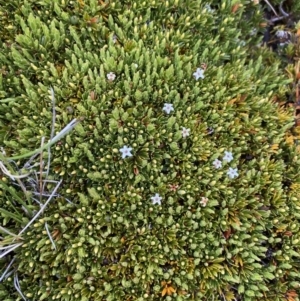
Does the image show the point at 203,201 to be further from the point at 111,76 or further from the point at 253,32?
the point at 253,32

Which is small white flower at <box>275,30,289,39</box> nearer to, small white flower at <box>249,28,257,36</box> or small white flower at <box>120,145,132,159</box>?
small white flower at <box>249,28,257,36</box>

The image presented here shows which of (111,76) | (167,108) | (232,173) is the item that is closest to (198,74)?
(167,108)

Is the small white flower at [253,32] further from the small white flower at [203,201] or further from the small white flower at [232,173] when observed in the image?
the small white flower at [203,201]

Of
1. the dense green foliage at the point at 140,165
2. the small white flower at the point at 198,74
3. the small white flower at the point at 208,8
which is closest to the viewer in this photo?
the dense green foliage at the point at 140,165

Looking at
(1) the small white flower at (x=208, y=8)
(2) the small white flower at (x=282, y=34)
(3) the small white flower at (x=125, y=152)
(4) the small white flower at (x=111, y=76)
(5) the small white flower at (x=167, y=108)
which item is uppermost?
(1) the small white flower at (x=208, y=8)

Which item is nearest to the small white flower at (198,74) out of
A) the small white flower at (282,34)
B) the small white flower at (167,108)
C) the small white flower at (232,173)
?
the small white flower at (167,108)

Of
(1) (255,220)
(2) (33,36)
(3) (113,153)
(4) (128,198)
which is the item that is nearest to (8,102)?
(2) (33,36)

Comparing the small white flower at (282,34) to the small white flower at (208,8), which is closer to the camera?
the small white flower at (208,8)

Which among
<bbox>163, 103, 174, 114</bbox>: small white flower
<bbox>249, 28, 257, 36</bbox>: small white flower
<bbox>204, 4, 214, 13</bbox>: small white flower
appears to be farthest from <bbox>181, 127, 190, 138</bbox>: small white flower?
<bbox>249, 28, 257, 36</bbox>: small white flower
